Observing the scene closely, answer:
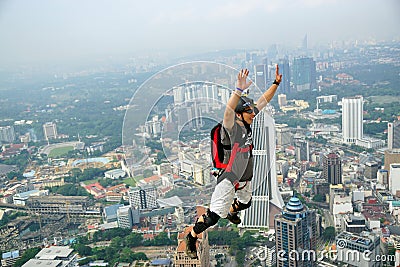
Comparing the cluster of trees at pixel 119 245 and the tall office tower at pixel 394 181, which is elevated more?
the tall office tower at pixel 394 181

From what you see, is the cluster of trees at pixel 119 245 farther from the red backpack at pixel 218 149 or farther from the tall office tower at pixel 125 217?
the red backpack at pixel 218 149

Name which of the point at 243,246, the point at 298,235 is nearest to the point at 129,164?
the point at 298,235

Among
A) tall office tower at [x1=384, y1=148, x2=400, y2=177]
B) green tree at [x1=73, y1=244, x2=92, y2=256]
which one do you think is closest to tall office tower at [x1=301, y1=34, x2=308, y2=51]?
tall office tower at [x1=384, y1=148, x2=400, y2=177]

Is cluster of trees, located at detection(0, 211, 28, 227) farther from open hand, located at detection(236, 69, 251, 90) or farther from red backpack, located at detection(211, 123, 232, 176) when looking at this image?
open hand, located at detection(236, 69, 251, 90)

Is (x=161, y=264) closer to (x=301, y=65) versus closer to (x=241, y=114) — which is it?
(x=241, y=114)

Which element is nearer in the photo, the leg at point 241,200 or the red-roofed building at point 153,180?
the leg at point 241,200

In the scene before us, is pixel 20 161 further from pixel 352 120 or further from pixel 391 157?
pixel 391 157

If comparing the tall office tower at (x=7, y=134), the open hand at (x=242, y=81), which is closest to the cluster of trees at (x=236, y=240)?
the open hand at (x=242, y=81)
